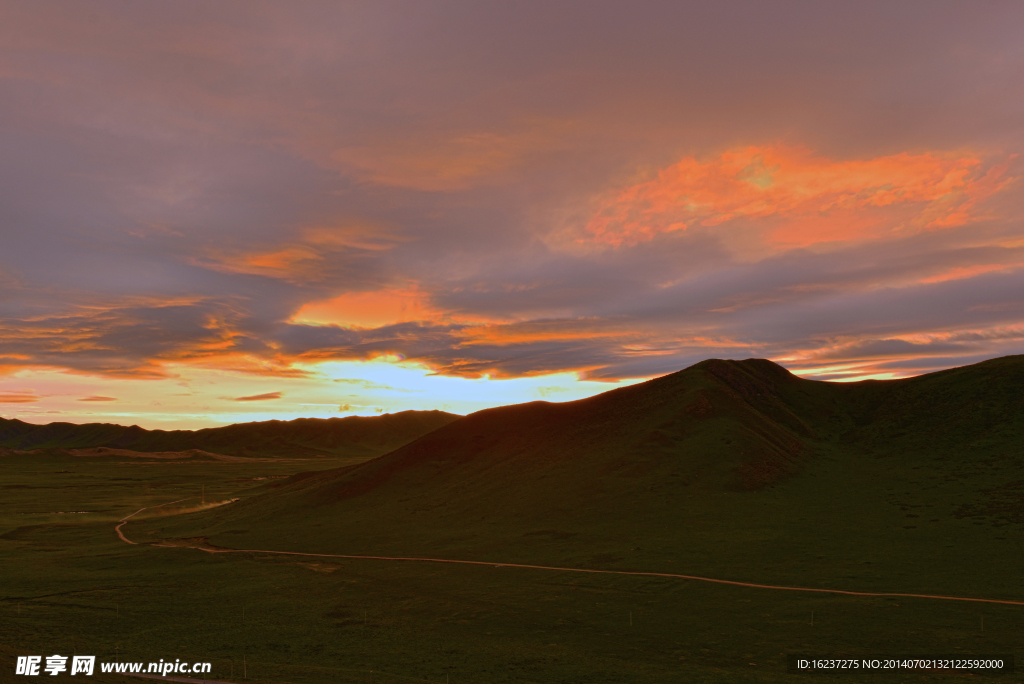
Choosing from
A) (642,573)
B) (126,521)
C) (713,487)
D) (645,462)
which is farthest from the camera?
(126,521)

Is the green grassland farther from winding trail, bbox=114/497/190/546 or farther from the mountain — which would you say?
winding trail, bbox=114/497/190/546

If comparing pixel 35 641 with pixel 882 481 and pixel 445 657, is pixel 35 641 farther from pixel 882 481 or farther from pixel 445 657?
pixel 882 481

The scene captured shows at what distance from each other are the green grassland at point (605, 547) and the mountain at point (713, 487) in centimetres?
60

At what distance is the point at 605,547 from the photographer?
83.4 meters

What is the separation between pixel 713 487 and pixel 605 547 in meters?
30.3

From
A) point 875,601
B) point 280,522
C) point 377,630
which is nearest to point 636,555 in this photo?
point 875,601

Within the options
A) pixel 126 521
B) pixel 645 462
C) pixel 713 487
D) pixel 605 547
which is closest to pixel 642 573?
pixel 605 547

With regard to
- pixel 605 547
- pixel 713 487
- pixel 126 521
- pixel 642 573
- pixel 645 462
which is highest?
pixel 645 462

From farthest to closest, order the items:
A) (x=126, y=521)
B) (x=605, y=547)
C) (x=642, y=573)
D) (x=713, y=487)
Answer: (x=126, y=521) < (x=713, y=487) < (x=605, y=547) < (x=642, y=573)

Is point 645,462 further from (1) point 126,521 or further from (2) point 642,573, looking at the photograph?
(1) point 126,521

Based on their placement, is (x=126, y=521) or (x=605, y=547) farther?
(x=126, y=521)

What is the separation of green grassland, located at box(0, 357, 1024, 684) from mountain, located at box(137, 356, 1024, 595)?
60 centimetres

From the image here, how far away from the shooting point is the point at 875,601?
57250 mm

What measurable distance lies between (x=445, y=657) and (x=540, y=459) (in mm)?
84492
